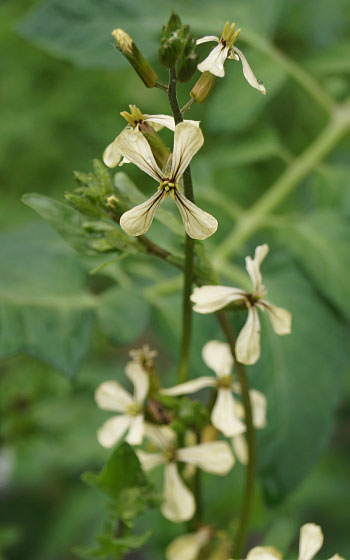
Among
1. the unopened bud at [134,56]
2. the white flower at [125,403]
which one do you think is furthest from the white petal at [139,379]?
the unopened bud at [134,56]

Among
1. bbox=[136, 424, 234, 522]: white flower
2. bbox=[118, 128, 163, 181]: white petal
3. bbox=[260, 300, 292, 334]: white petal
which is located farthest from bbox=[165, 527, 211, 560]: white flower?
bbox=[118, 128, 163, 181]: white petal

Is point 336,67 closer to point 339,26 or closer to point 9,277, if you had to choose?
point 339,26


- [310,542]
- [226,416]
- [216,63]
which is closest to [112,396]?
[226,416]

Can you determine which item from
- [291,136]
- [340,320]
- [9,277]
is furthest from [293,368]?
[291,136]

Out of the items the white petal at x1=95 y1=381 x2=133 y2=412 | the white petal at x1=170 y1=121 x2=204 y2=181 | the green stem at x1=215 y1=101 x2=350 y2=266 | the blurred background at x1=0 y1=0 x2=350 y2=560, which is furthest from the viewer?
the green stem at x1=215 y1=101 x2=350 y2=266

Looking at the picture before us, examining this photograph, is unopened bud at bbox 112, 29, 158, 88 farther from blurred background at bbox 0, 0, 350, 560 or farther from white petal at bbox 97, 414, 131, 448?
white petal at bbox 97, 414, 131, 448

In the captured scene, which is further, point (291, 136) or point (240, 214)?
point (291, 136)

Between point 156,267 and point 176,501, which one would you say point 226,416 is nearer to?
point 176,501
